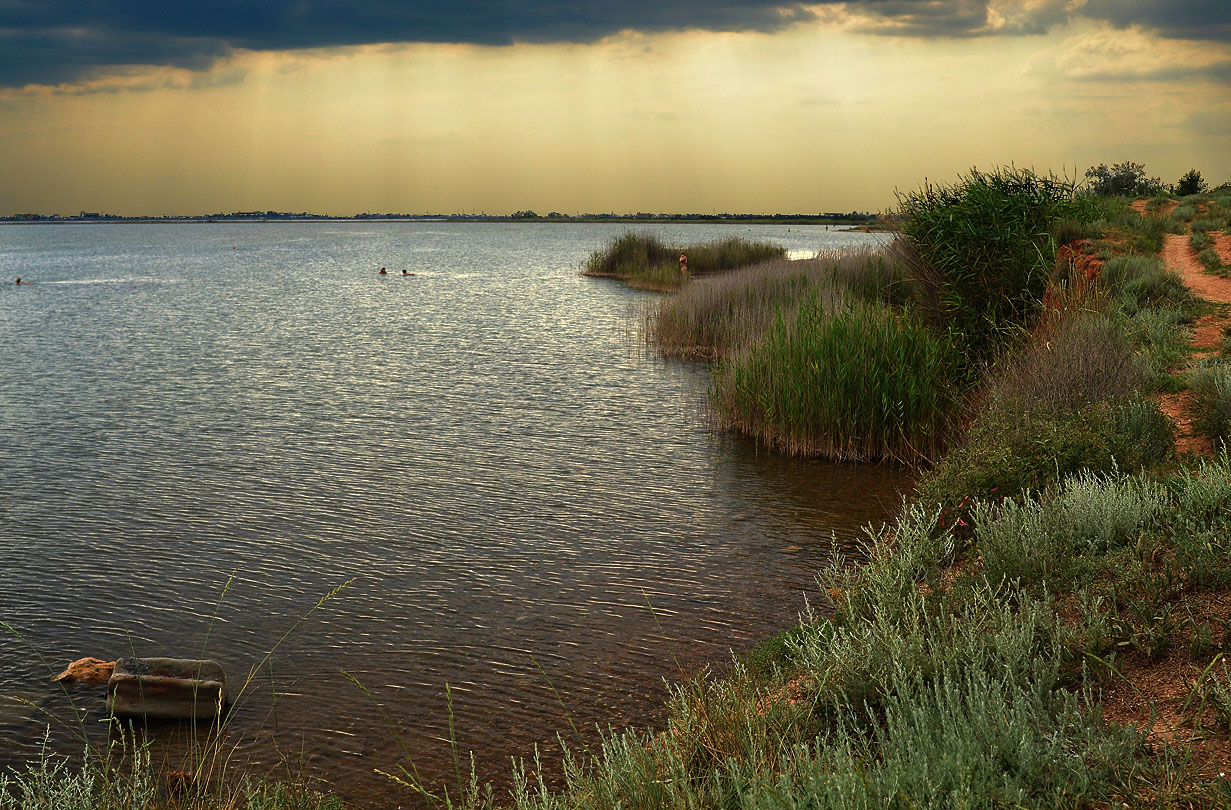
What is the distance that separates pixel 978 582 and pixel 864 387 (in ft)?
21.0

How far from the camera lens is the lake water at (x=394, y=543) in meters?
6.14

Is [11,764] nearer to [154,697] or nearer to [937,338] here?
[154,697]

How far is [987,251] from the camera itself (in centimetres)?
1293

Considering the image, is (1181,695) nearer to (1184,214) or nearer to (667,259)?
(1184,214)

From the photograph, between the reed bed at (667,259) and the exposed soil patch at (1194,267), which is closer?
the exposed soil patch at (1194,267)

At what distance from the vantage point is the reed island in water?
143 inches

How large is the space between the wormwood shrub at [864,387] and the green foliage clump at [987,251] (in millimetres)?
745

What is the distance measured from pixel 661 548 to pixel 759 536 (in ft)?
3.70

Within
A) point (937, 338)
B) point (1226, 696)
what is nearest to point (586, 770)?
point (1226, 696)

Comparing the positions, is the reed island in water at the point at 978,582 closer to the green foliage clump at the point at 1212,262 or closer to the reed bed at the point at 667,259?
the green foliage clump at the point at 1212,262

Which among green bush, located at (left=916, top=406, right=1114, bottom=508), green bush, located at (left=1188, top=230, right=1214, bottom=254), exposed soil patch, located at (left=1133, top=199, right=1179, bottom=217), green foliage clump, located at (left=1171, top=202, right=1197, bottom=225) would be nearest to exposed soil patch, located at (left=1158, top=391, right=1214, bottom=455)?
green bush, located at (left=916, top=406, right=1114, bottom=508)

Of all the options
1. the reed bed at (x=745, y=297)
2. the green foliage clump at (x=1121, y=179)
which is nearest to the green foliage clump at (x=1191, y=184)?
the green foliage clump at (x=1121, y=179)

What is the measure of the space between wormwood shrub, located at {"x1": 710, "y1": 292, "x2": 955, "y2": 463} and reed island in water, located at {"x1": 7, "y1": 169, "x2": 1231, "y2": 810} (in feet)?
0.11

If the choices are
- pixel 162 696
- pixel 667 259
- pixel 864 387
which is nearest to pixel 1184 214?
pixel 667 259
